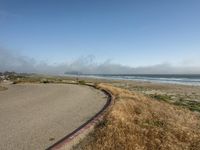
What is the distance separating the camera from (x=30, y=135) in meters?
8.90

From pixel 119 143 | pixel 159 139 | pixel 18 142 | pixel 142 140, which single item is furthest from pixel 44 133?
pixel 159 139

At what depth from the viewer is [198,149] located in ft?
28.3

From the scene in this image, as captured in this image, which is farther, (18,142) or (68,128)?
(68,128)

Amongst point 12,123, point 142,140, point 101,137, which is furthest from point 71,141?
point 12,123

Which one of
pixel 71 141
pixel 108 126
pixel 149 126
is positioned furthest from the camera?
pixel 149 126

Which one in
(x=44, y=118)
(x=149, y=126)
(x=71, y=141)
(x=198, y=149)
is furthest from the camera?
(x=44, y=118)

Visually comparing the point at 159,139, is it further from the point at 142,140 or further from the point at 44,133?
the point at 44,133

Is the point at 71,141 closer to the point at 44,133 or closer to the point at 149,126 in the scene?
the point at 44,133

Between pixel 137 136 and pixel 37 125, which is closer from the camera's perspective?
pixel 137 136

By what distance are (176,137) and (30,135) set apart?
16.5ft

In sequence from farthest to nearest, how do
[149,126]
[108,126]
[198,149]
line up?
[149,126], [108,126], [198,149]

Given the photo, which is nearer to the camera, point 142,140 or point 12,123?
point 142,140

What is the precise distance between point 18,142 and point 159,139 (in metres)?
4.50

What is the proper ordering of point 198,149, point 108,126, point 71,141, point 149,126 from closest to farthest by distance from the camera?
point 71,141, point 198,149, point 108,126, point 149,126
